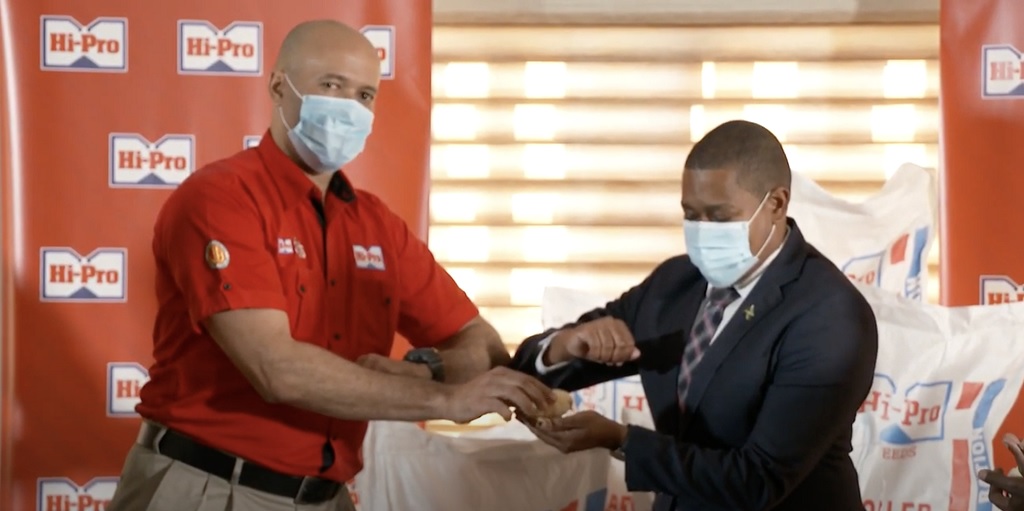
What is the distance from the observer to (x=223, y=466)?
2.35 meters

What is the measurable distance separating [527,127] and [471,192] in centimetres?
29

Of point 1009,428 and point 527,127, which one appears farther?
point 527,127

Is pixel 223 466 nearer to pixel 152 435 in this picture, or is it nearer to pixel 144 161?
pixel 152 435

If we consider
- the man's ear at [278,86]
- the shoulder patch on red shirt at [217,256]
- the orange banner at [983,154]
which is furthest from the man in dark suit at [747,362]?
the orange banner at [983,154]

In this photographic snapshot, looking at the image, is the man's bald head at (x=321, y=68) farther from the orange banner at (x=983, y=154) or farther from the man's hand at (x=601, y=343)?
the orange banner at (x=983, y=154)

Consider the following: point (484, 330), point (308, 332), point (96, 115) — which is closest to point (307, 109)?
point (308, 332)

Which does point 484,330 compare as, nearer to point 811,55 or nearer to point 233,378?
point 233,378

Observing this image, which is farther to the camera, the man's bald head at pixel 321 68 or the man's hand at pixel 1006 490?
the man's hand at pixel 1006 490

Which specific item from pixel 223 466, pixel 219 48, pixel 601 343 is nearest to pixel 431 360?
pixel 601 343

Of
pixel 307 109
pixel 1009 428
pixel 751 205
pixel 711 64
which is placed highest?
pixel 711 64

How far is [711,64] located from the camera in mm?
4246

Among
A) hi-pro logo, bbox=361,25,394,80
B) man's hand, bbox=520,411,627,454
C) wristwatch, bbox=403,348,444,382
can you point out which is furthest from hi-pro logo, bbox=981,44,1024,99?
wristwatch, bbox=403,348,444,382

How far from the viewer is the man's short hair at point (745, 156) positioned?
7.73ft

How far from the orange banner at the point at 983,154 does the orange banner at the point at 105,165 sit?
157cm
